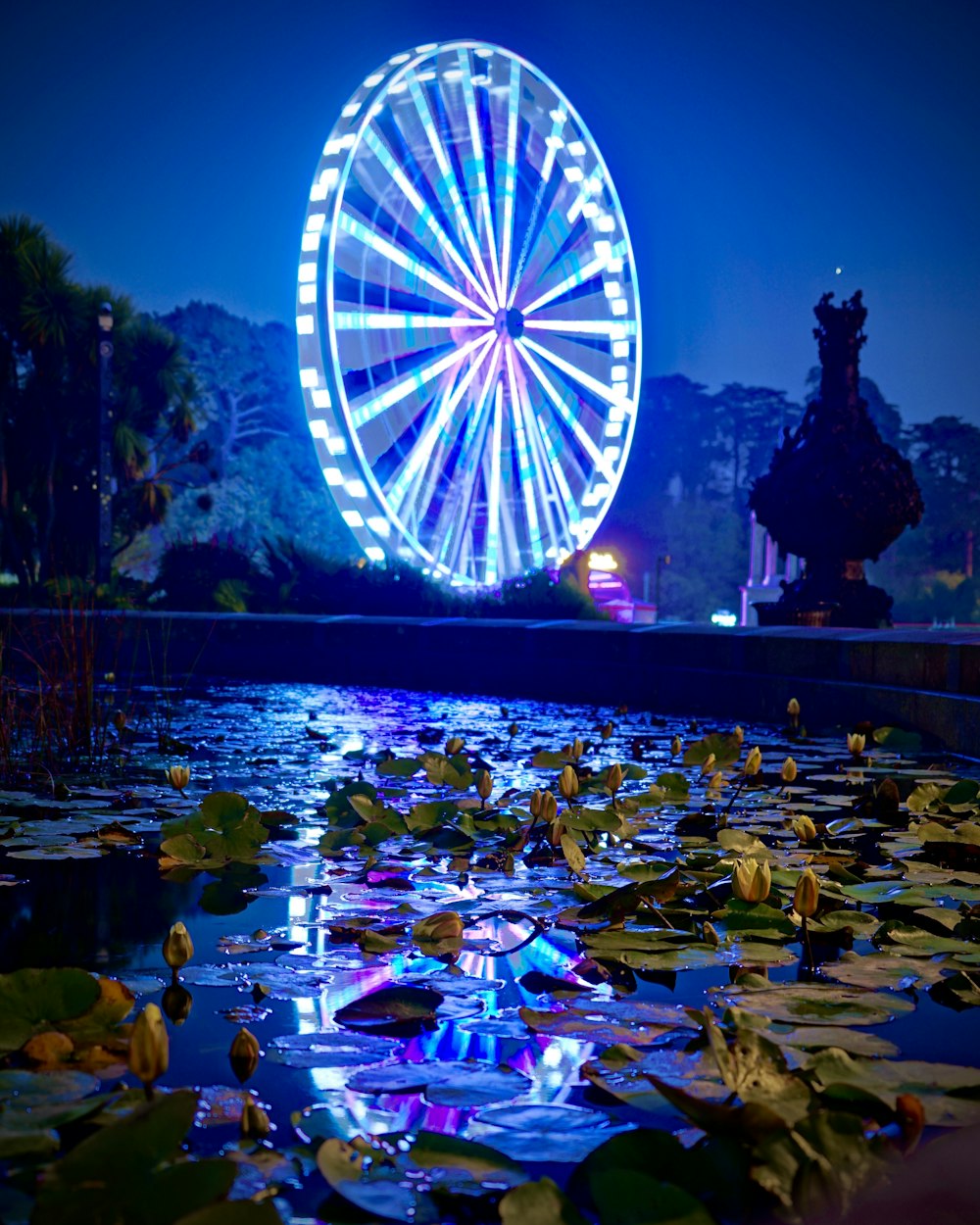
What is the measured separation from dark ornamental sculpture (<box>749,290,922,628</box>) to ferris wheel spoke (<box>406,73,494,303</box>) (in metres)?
8.40

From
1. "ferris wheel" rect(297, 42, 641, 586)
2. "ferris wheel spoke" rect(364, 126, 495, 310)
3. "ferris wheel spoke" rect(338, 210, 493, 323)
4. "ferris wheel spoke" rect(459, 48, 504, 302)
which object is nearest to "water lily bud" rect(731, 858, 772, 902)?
"ferris wheel" rect(297, 42, 641, 586)

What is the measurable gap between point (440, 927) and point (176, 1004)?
0.48 metres

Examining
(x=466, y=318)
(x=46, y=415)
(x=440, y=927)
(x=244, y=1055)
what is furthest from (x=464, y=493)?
(x=244, y=1055)

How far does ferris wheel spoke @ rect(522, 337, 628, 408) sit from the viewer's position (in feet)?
62.4

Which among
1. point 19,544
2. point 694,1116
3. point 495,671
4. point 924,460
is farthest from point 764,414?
point 694,1116

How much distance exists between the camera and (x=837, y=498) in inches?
384

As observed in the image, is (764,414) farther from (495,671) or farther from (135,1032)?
(135,1032)

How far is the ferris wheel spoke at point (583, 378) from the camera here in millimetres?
19016

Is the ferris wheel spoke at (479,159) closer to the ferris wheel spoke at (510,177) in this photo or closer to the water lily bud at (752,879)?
the ferris wheel spoke at (510,177)

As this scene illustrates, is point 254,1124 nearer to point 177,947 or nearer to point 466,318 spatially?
point 177,947

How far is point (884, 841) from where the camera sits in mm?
3338

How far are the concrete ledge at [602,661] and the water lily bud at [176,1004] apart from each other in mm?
2631

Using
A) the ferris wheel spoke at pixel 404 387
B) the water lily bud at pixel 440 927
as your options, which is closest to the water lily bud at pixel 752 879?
the water lily bud at pixel 440 927

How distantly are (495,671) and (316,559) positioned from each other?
5596mm
